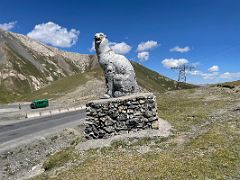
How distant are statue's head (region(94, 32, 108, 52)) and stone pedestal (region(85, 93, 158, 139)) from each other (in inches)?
161

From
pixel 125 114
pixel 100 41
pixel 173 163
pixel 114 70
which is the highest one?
pixel 100 41

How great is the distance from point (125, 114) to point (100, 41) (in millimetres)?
5529

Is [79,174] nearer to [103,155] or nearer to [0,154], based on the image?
[103,155]

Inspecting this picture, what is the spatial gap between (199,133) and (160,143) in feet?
9.83

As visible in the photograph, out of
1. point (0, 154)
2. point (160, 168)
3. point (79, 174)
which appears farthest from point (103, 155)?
point (0, 154)

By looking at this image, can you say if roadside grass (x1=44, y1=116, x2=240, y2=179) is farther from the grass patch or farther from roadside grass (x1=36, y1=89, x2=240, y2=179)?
the grass patch

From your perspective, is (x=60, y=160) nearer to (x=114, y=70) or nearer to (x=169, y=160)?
(x=169, y=160)

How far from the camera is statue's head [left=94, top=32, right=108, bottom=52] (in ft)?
77.7

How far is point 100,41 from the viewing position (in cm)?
2369

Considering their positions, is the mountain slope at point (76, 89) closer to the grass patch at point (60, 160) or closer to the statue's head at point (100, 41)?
the statue's head at point (100, 41)

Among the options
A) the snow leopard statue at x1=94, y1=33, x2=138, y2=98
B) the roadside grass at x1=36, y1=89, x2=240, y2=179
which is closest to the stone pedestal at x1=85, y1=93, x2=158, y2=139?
the snow leopard statue at x1=94, y1=33, x2=138, y2=98

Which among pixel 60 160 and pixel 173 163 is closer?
pixel 173 163

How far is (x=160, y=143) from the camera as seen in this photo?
19.2 meters

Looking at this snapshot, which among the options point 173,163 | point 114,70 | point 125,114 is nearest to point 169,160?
point 173,163
